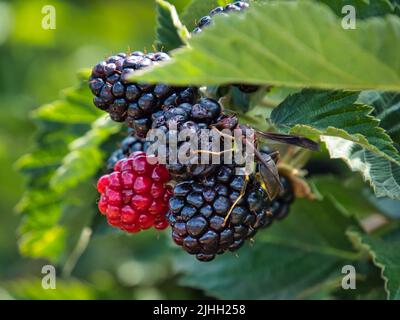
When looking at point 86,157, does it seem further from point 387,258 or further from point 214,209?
point 387,258

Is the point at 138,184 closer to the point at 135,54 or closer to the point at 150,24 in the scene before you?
the point at 135,54

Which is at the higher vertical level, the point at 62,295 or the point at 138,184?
the point at 138,184

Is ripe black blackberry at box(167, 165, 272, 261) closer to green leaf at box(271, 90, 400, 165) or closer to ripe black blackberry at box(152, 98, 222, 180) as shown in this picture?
ripe black blackberry at box(152, 98, 222, 180)

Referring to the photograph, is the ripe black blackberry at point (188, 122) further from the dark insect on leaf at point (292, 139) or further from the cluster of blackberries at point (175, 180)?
the dark insect on leaf at point (292, 139)

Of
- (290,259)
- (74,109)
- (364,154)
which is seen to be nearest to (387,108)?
(364,154)

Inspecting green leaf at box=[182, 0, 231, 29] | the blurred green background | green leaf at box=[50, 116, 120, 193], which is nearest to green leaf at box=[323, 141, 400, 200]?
green leaf at box=[182, 0, 231, 29]

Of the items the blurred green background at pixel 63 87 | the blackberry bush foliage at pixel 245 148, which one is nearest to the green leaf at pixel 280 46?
the blackberry bush foliage at pixel 245 148

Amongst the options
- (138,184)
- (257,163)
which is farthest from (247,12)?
(138,184)
